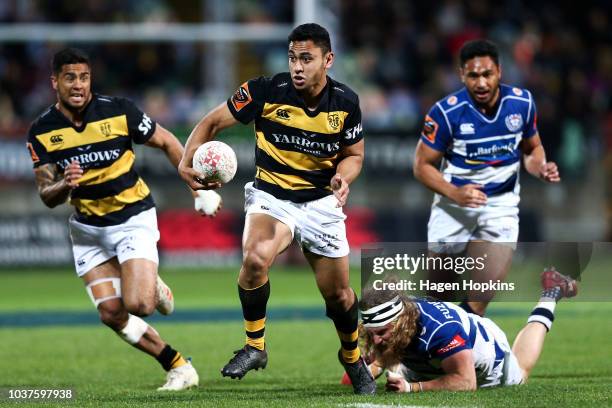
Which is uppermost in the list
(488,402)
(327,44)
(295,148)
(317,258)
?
(327,44)

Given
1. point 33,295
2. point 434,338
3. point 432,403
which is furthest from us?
point 33,295

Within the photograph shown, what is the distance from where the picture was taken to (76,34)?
62.8ft

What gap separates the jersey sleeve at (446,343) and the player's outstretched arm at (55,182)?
257cm

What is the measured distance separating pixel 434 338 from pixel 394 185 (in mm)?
11317

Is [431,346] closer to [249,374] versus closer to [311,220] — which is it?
[311,220]

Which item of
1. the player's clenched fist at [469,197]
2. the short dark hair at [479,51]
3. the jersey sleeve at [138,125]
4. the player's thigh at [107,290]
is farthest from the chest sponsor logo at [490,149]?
the player's thigh at [107,290]

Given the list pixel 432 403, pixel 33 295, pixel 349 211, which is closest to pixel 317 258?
pixel 432 403

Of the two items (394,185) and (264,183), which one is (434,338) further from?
(394,185)

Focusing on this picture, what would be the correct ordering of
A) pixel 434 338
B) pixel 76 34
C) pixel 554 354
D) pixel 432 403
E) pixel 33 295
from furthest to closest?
pixel 76 34, pixel 33 295, pixel 554 354, pixel 434 338, pixel 432 403

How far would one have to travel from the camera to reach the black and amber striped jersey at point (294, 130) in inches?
299

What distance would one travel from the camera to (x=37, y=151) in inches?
331

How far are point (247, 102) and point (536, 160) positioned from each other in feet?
8.20

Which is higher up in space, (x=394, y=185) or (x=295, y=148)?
(x=295, y=148)

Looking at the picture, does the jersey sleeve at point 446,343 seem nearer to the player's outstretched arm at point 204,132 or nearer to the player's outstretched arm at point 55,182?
the player's outstretched arm at point 204,132
